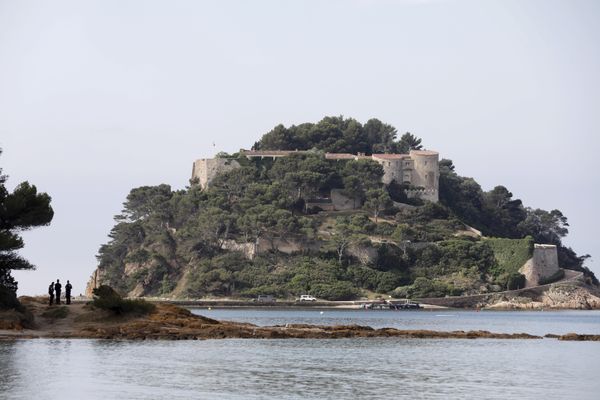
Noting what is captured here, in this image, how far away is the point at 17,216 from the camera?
160ft

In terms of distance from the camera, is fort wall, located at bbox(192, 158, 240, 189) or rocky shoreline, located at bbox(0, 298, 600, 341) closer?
rocky shoreline, located at bbox(0, 298, 600, 341)

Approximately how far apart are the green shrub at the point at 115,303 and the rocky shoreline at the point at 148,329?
303 millimetres

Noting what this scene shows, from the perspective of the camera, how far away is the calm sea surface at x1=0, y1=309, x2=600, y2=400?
33.7 m

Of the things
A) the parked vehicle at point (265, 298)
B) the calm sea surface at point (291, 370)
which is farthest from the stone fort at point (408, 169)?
the calm sea surface at point (291, 370)

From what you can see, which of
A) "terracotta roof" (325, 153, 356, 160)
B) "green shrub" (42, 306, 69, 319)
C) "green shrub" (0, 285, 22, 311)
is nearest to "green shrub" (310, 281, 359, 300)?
"terracotta roof" (325, 153, 356, 160)

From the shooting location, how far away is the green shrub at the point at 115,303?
1929 inches

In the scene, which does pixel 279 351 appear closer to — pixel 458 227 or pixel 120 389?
pixel 120 389

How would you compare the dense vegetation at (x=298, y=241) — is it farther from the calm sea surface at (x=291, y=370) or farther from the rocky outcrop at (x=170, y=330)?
the calm sea surface at (x=291, y=370)

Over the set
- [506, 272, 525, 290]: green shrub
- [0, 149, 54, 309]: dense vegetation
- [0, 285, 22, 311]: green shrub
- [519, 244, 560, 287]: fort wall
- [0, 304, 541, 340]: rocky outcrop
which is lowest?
[0, 304, 541, 340]: rocky outcrop

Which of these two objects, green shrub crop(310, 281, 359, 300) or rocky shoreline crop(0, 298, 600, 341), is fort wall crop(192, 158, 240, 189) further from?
rocky shoreline crop(0, 298, 600, 341)

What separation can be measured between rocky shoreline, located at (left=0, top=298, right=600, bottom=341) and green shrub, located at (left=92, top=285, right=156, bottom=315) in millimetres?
303

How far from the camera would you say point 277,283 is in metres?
116

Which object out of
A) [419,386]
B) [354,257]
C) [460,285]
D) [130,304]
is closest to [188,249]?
[354,257]

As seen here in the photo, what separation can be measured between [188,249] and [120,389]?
288 feet
